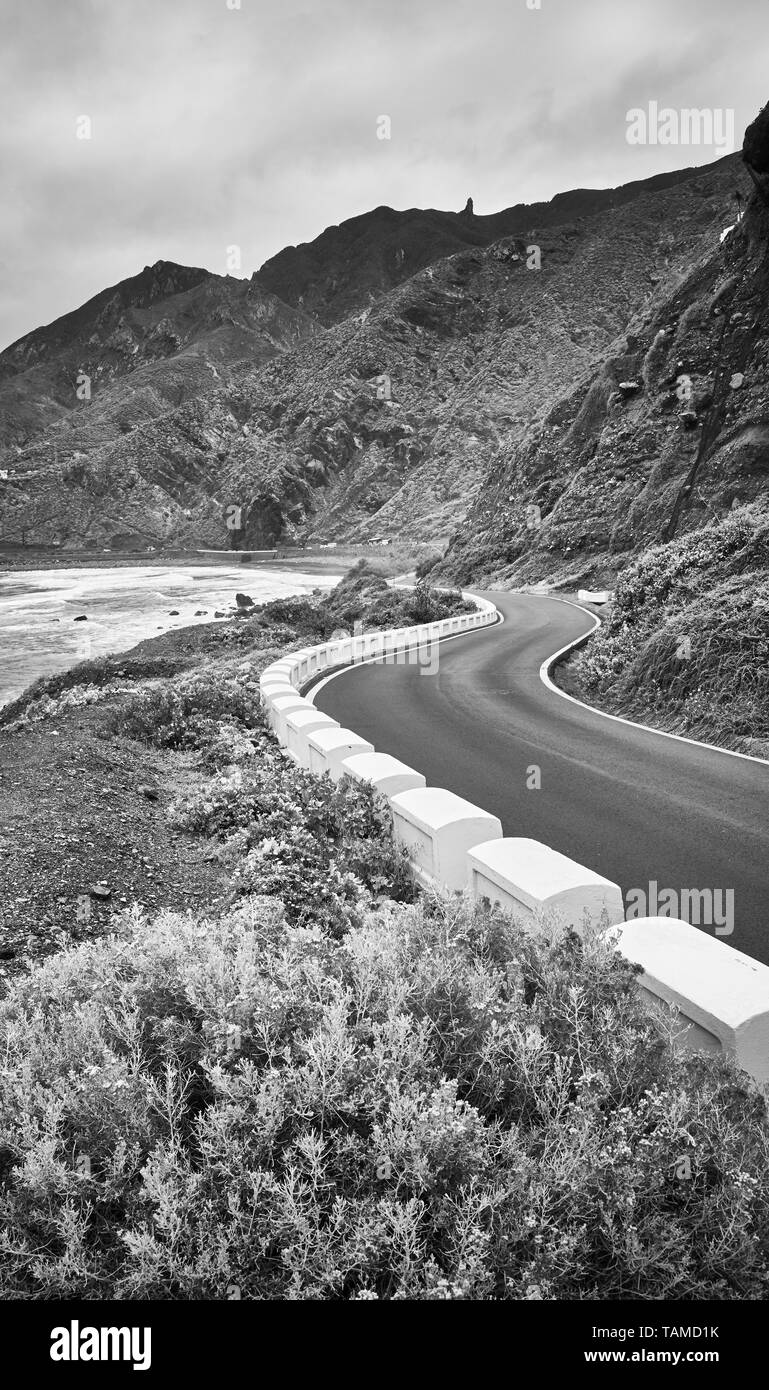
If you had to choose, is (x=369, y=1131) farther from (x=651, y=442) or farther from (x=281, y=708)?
(x=651, y=442)

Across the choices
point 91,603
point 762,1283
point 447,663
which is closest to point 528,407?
point 91,603

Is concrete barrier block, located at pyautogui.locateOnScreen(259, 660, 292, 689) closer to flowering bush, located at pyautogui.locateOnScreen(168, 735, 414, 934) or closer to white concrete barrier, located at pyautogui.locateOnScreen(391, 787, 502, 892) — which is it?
flowering bush, located at pyautogui.locateOnScreen(168, 735, 414, 934)

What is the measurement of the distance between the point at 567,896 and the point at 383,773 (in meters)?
3.05

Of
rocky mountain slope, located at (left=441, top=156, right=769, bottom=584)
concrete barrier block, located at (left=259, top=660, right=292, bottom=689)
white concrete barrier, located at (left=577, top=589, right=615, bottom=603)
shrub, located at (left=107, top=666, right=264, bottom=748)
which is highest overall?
rocky mountain slope, located at (left=441, top=156, right=769, bottom=584)

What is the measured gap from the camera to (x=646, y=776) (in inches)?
372

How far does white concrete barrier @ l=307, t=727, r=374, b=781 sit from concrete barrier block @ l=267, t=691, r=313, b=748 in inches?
66.1

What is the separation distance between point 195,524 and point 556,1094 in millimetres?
182497

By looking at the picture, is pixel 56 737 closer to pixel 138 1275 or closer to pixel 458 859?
pixel 458 859

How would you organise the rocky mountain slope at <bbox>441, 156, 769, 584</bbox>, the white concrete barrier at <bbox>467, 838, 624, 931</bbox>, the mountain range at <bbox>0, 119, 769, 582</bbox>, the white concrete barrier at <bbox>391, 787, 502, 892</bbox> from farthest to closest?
the mountain range at <bbox>0, 119, 769, 582</bbox>, the rocky mountain slope at <bbox>441, 156, 769, 584</bbox>, the white concrete barrier at <bbox>391, 787, 502, 892</bbox>, the white concrete barrier at <bbox>467, 838, 624, 931</bbox>

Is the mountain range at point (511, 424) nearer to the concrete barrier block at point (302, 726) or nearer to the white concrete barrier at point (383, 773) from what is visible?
the concrete barrier block at point (302, 726)

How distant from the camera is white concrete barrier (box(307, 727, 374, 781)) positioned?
27.6ft

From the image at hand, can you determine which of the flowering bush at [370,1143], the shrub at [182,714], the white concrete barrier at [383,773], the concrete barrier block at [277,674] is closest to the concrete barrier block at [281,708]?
the shrub at [182,714]

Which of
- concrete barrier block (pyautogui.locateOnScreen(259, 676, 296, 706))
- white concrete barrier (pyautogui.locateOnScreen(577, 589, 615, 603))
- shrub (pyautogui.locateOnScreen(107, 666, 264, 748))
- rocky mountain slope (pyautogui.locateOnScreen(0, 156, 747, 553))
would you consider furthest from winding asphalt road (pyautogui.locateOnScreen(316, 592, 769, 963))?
rocky mountain slope (pyautogui.locateOnScreen(0, 156, 747, 553))

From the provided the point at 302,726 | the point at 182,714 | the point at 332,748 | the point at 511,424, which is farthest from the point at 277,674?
the point at 511,424
